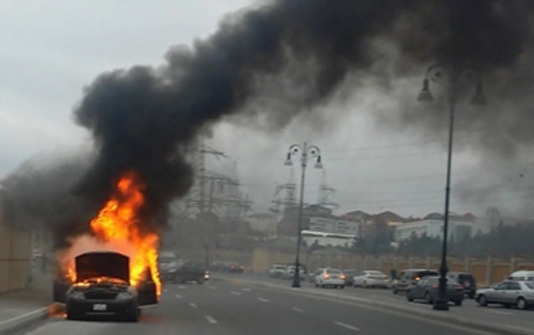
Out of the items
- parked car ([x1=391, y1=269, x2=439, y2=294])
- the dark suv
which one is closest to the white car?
parked car ([x1=391, y1=269, x2=439, y2=294])

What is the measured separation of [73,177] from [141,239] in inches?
247

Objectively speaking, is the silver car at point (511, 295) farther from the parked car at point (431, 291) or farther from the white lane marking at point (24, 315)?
the white lane marking at point (24, 315)

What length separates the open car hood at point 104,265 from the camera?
83.9 ft

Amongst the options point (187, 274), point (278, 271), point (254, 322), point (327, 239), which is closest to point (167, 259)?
point (187, 274)

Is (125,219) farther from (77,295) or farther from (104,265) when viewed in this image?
(77,295)

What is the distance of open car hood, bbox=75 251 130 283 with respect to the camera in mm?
25578

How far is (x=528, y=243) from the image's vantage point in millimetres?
69375

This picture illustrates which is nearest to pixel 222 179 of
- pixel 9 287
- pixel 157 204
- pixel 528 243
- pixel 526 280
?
pixel 528 243

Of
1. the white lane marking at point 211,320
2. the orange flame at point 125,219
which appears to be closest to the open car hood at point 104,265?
the white lane marking at point 211,320

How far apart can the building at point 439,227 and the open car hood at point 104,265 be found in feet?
191

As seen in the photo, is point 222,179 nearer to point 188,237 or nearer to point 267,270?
point 188,237

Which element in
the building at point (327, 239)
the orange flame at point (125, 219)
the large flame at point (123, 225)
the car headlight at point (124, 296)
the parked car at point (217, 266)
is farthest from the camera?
the building at point (327, 239)

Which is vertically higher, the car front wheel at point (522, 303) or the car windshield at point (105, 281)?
the car windshield at point (105, 281)

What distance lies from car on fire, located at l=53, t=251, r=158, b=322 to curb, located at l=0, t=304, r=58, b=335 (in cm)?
80
